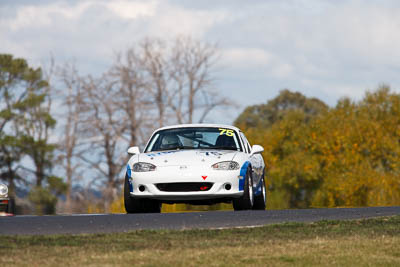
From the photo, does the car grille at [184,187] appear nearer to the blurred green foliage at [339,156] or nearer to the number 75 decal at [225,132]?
the number 75 decal at [225,132]

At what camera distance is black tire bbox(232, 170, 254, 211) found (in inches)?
541

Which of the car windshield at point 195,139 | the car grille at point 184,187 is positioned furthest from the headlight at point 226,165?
the car windshield at point 195,139

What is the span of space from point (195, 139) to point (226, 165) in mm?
1485

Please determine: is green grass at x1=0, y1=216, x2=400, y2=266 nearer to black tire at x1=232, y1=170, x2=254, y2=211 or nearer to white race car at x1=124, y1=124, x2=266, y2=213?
white race car at x1=124, y1=124, x2=266, y2=213

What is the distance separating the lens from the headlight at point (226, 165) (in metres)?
13.4

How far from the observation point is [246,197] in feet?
45.5

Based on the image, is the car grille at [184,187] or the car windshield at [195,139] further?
the car windshield at [195,139]

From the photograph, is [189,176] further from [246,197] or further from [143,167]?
[246,197]

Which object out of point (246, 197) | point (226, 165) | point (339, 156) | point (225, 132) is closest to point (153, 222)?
point (226, 165)

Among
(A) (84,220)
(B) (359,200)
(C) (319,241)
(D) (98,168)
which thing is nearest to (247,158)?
(A) (84,220)

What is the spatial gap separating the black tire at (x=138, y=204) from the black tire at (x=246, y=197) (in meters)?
1.56

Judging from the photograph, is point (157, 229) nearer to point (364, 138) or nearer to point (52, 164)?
point (364, 138)

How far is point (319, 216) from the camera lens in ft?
42.7

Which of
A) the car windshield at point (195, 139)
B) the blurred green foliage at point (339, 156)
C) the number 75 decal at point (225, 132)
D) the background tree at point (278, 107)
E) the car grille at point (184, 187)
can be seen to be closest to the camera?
the car grille at point (184, 187)
